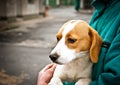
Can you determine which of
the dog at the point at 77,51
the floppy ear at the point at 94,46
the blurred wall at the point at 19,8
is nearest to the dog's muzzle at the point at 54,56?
the dog at the point at 77,51

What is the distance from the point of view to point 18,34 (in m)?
13.1

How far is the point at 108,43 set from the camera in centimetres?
166

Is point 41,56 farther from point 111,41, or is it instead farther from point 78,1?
point 78,1

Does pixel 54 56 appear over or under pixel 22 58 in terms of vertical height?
over

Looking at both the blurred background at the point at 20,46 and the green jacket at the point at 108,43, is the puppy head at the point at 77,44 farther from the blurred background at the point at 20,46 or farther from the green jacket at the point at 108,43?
the blurred background at the point at 20,46

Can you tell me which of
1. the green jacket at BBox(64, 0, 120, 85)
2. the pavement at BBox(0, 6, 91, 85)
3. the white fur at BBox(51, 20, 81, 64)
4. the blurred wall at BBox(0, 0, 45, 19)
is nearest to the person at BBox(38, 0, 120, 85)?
the green jacket at BBox(64, 0, 120, 85)

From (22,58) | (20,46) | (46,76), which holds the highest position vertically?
(46,76)

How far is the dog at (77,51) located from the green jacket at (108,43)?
48mm

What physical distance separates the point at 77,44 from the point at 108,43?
0.18 metres

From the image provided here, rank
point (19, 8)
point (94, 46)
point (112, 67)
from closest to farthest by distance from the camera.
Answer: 1. point (112, 67)
2. point (94, 46)
3. point (19, 8)

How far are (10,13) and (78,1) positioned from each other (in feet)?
56.0

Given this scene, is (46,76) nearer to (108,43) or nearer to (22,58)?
(108,43)

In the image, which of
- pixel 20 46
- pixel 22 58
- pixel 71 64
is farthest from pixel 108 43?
pixel 20 46

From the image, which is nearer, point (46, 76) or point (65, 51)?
point (65, 51)
